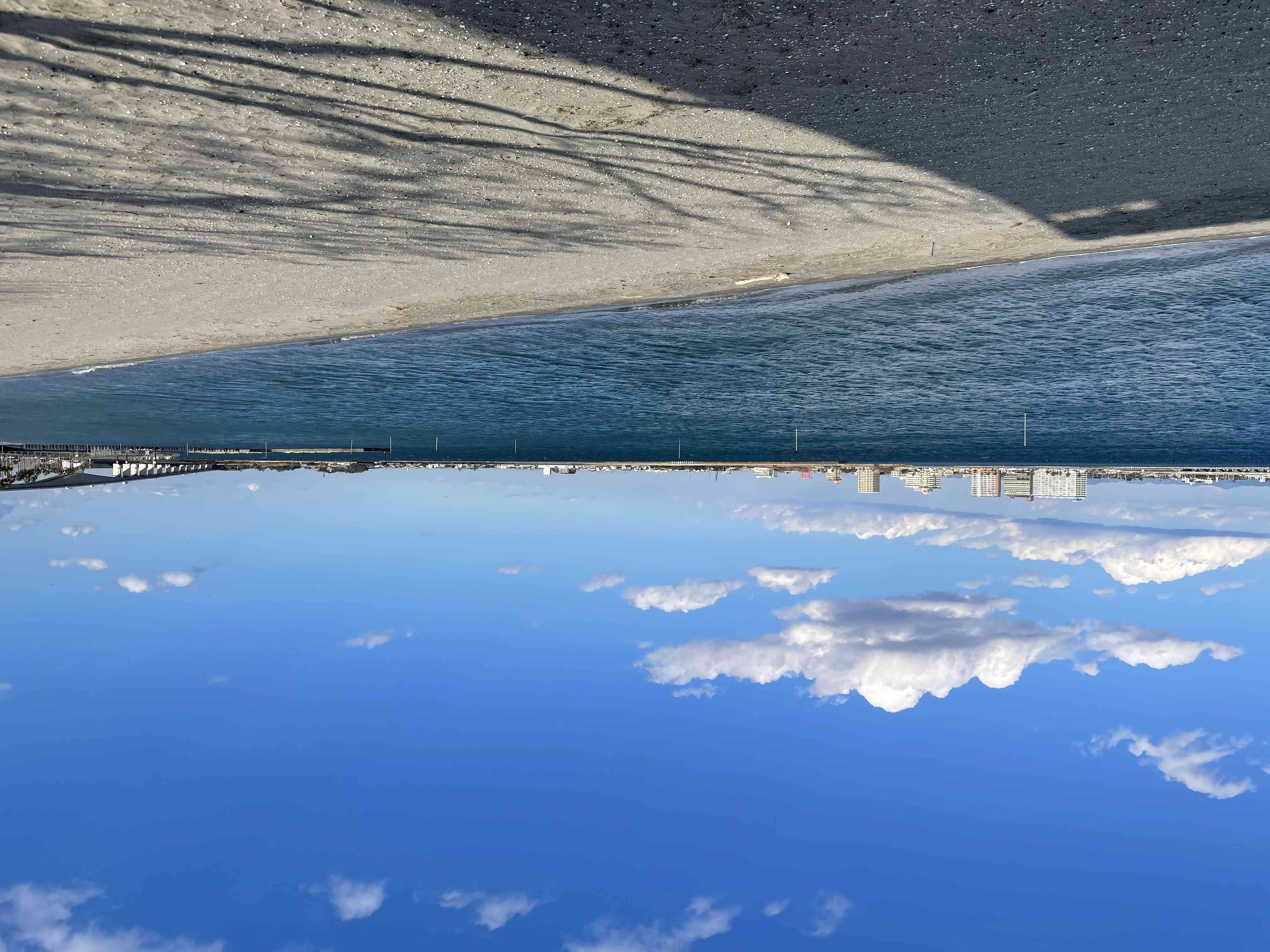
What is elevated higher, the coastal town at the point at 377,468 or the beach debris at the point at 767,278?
the beach debris at the point at 767,278

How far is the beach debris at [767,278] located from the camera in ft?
30.8

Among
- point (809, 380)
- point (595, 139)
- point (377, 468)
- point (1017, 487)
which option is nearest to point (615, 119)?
point (595, 139)

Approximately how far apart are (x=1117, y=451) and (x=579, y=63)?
19.1 m

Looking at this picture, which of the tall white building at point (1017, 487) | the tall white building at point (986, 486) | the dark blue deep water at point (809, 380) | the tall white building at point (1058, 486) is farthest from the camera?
the tall white building at point (986, 486)

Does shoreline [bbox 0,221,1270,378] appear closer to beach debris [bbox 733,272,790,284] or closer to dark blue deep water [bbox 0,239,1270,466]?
beach debris [bbox 733,272,790,284]

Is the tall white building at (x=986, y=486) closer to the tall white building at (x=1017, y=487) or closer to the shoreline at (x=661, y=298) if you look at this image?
the tall white building at (x=1017, y=487)

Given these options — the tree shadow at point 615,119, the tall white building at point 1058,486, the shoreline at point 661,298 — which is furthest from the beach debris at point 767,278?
the tall white building at point 1058,486

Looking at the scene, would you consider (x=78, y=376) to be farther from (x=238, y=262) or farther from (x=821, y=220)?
(x=821, y=220)

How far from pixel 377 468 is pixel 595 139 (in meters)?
20.0

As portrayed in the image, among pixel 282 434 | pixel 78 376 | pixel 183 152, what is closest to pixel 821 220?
pixel 183 152

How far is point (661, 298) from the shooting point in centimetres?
1047

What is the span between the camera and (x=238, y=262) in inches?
320

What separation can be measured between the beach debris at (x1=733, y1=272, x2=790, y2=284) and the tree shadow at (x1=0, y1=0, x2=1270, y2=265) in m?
Result: 1.83

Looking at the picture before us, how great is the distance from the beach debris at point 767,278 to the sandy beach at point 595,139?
1.18 feet
